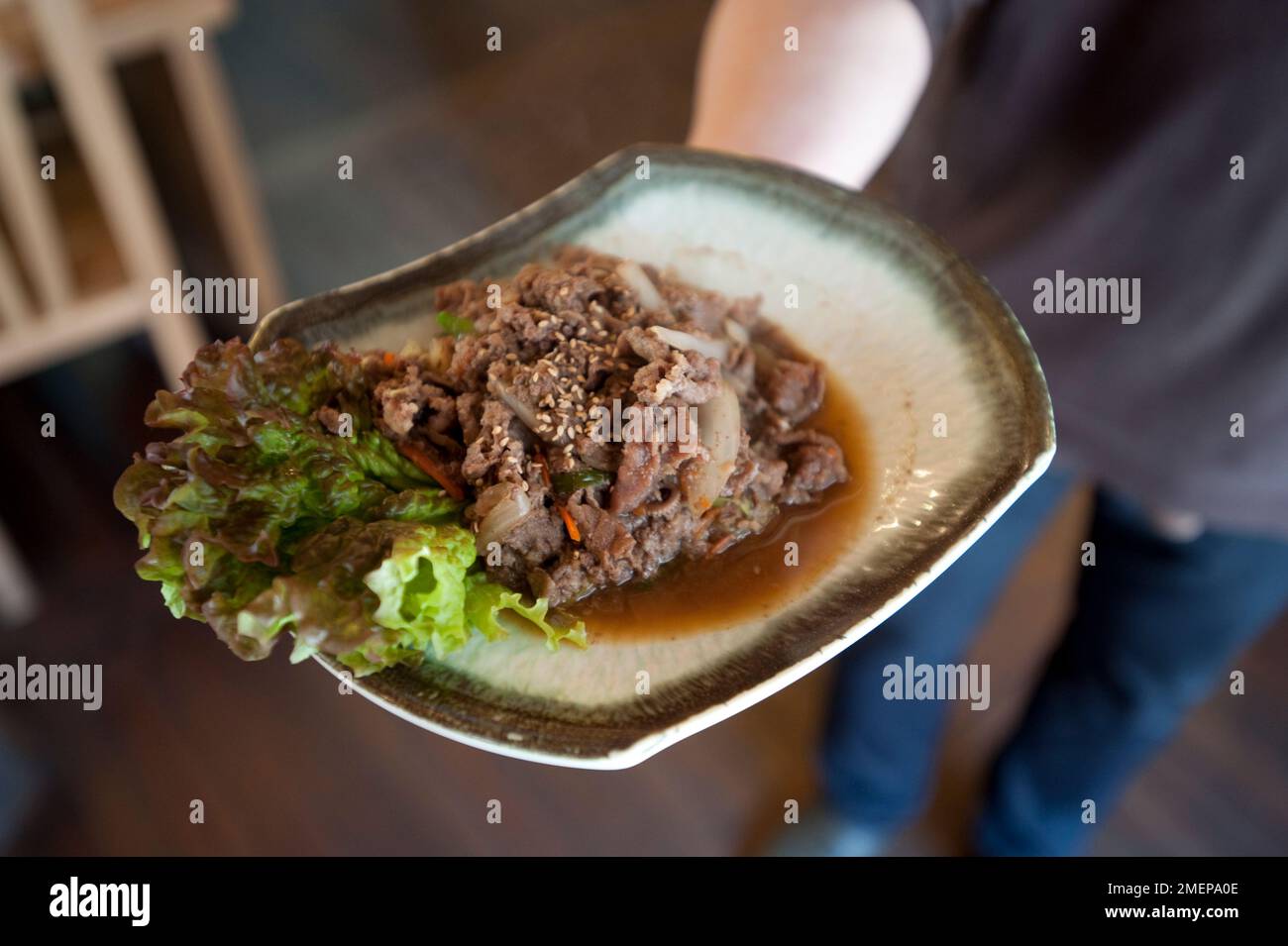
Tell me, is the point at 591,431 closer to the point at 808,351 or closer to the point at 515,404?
the point at 515,404

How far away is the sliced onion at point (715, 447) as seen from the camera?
1377mm

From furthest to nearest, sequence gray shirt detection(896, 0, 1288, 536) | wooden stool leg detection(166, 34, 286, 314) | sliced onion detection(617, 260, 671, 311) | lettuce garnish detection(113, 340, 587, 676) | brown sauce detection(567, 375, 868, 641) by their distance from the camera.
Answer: wooden stool leg detection(166, 34, 286, 314) → gray shirt detection(896, 0, 1288, 536) → sliced onion detection(617, 260, 671, 311) → brown sauce detection(567, 375, 868, 641) → lettuce garnish detection(113, 340, 587, 676)

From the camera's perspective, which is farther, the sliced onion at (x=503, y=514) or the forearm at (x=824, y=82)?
the forearm at (x=824, y=82)

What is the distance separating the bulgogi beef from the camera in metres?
1.33

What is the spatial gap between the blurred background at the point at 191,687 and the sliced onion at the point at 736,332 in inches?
64.6

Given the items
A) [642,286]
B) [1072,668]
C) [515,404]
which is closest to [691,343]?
[642,286]

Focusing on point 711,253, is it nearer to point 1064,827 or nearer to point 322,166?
point 1064,827

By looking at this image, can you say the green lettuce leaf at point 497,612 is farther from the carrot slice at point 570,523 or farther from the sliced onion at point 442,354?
the sliced onion at point 442,354

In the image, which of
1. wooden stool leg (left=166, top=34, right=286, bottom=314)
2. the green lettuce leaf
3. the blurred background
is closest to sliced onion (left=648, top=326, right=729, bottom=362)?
the green lettuce leaf

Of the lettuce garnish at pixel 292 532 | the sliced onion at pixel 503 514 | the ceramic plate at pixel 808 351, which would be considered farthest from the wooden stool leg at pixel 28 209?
the sliced onion at pixel 503 514

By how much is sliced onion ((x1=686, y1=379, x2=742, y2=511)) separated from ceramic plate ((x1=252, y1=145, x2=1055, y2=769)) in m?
0.18

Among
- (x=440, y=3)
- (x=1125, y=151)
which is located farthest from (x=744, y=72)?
(x=440, y=3)

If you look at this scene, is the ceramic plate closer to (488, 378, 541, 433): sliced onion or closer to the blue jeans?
(488, 378, 541, 433): sliced onion
